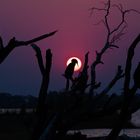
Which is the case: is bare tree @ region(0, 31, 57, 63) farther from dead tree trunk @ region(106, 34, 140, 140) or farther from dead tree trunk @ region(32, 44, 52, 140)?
dead tree trunk @ region(106, 34, 140, 140)

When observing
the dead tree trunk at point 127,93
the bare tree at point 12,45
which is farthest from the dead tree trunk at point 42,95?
the dead tree trunk at point 127,93

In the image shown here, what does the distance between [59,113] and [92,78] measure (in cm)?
219

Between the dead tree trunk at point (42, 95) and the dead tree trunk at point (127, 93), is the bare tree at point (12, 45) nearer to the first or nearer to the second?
the dead tree trunk at point (42, 95)

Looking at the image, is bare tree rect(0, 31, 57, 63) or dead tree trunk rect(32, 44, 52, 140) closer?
bare tree rect(0, 31, 57, 63)

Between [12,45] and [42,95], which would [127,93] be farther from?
[12,45]

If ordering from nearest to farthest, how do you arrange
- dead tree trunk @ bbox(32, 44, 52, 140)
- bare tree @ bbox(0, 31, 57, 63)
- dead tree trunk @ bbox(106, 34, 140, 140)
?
bare tree @ bbox(0, 31, 57, 63) < dead tree trunk @ bbox(106, 34, 140, 140) < dead tree trunk @ bbox(32, 44, 52, 140)

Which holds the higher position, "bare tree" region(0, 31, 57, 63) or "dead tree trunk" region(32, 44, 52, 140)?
"bare tree" region(0, 31, 57, 63)

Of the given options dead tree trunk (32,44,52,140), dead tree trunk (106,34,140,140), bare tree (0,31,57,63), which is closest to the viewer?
bare tree (0,31,57,63)

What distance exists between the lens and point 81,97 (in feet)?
20.2

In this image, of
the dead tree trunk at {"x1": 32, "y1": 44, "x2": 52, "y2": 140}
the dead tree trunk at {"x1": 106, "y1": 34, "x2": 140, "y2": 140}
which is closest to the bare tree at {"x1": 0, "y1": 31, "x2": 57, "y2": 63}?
the dead tree trunk at {"x1": 32, "y1": 44, "x2": 52, "y2": 140}

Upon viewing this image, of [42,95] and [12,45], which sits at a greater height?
[12,45]

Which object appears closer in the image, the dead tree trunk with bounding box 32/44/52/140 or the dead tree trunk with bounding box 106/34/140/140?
the dead tree trunk with bounding box 106/34/140/140

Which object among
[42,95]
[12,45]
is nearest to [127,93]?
[42,95]

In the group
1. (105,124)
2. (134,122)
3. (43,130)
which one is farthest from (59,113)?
(134,122)
